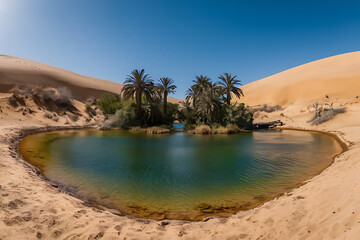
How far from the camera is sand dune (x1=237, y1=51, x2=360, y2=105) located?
2048 inches

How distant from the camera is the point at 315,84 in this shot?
59.0 meters

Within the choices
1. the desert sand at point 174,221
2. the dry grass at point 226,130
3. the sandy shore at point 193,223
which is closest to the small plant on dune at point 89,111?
the dry grass at point 226,130

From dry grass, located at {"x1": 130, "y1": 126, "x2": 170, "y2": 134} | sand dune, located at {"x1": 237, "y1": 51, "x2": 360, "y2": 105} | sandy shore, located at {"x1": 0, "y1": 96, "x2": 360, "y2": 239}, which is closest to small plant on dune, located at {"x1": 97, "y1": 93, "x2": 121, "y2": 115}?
dry grass, located at {"x1": 130, "y1": 126, "x2": 170, "y2": 134}

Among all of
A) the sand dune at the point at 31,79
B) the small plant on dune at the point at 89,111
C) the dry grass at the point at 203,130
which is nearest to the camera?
the dry grass at the point at 203,130

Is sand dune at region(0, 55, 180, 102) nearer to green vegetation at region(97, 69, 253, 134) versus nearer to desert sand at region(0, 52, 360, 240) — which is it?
green vegetation at region(97, 69, 253, 134)

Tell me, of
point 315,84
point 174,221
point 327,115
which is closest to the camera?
point 174,221

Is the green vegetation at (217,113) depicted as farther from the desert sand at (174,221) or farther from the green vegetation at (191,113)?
the desert sand at (174,221)

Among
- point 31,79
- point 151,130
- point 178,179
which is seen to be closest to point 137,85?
point 151,130

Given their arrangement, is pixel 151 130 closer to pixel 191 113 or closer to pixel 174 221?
pixel 191 113

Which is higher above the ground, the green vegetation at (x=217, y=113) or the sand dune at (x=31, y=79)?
the sand dune at (x=31, y=79)

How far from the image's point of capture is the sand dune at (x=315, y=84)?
171 feet

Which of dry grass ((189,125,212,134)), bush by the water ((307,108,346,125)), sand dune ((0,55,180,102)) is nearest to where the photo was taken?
dry grass ((189,125,212,134))

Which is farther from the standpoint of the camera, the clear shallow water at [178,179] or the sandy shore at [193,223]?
the clear shallow water at [178,179]

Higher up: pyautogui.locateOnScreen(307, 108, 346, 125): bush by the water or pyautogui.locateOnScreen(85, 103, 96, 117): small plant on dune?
pyautogui.locateOnScreen(307, 108, 346, 125): bush by the water
